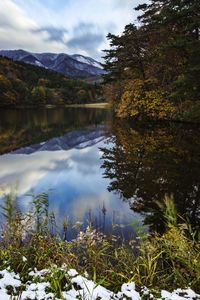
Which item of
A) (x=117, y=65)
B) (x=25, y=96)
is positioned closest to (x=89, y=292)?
(x=117, y=65)

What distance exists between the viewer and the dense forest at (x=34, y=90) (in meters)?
113

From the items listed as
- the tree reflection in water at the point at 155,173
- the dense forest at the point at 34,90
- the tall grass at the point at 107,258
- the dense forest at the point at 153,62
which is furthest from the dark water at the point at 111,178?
the dense forest at the point at 34,90

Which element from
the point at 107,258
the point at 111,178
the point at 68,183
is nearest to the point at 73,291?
the point at 107,258

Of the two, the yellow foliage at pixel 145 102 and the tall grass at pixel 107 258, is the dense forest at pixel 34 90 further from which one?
the tall grass at pixel 107 258

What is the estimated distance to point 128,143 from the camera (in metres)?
22.8

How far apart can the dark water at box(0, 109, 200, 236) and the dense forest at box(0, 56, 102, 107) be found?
83601mm

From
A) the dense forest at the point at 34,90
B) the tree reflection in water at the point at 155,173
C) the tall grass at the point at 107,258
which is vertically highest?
the dense forest at the point at 34,90

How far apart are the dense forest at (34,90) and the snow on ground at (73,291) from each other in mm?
98851

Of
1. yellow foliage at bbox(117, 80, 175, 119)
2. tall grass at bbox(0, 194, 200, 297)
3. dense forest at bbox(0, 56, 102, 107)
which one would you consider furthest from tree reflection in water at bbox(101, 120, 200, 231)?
dense forest at bbox(0, 56, 102, 107)

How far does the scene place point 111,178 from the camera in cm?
1383

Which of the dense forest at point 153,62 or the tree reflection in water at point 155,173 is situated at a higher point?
the dense forest at point 153,62

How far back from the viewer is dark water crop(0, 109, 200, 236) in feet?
30.5

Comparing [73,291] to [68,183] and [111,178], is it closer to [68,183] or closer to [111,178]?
[68,183]

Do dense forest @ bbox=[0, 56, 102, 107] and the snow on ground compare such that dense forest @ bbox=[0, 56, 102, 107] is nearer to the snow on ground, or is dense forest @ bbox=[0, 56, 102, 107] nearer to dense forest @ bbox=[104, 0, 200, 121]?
dense forest @ bbox=[104, 0, 200, 121]
